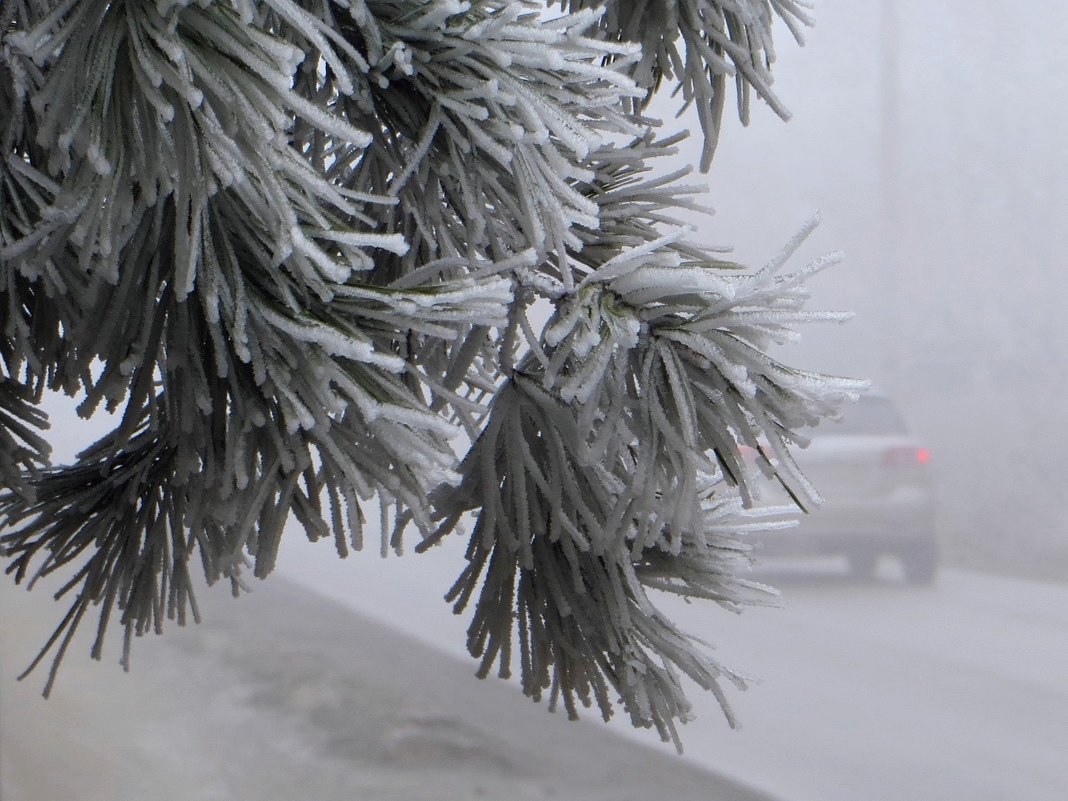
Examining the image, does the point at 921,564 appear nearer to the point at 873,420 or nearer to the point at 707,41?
the point at 873,420

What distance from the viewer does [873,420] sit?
7.11 feet

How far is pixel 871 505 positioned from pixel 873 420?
0.77ft

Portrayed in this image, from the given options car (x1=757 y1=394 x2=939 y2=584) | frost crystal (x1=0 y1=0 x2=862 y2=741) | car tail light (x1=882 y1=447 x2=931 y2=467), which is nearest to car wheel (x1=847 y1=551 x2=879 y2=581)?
car (x1=757 y1=394 x2=939 y2=584)

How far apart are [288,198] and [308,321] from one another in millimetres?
43

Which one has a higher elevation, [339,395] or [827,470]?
[827,470]

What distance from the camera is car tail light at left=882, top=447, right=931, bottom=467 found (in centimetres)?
206

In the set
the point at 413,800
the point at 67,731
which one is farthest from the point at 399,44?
the point at 67,731

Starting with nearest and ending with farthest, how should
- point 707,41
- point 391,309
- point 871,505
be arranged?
point 391,309 → point 707,41 → point 871,505

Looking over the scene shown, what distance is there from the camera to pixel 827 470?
206 centimetres

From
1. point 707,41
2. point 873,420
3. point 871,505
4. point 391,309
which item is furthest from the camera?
point 873,420

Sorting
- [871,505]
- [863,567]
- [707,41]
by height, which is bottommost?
[863,567]

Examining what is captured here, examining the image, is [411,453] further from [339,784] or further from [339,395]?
[339,784]

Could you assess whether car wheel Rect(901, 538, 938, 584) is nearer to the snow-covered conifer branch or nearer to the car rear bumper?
the car rear bumper

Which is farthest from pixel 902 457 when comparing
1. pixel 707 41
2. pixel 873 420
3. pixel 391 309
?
pixel 391 309
